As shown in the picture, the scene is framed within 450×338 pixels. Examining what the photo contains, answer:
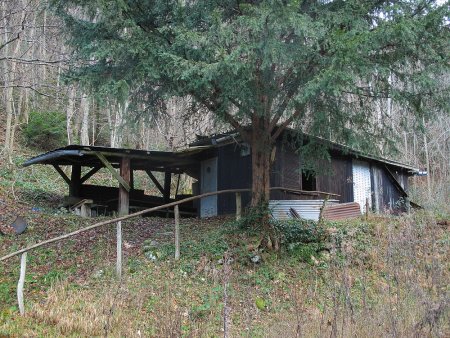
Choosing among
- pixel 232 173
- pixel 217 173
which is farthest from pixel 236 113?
pixel 217 173

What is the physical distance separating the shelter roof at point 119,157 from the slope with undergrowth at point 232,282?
6.14 ft

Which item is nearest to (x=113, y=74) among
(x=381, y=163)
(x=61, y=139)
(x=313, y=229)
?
(x=313, y=229)

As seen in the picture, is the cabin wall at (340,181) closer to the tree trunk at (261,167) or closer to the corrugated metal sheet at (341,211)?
the corrugated metal sheet at (341,211)

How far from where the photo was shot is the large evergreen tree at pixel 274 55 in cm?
732

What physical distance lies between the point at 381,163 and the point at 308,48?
11.9 metres

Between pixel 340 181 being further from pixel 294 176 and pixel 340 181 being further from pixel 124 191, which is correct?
pixel 124 191

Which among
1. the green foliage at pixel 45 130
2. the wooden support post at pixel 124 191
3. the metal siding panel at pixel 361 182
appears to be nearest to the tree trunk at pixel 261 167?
the wooden support post at pixel 124 191

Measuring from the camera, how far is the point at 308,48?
7.68m

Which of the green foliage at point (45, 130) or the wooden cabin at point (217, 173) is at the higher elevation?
the green foliage at point (45, 130)

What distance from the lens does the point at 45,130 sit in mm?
22797

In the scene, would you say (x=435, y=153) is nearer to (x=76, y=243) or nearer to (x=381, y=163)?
(x=381, y=163)

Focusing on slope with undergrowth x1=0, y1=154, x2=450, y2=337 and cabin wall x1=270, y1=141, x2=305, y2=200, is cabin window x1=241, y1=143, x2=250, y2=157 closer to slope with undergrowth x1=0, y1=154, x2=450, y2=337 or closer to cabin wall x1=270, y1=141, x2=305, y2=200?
cabin wall x1=270, y1=141, x2=305, y2=200

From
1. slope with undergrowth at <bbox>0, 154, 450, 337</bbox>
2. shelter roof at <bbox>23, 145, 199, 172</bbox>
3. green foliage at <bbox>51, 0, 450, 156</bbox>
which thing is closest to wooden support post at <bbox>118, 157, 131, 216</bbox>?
shelter roof at <bbox>23, 145, 199, 172</bbox>

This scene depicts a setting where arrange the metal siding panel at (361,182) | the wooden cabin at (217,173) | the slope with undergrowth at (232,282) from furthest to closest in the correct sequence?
the metal siding panel at (361,182), the wooden cabin at (217,173), the slope with undergrowth at (232,282)
